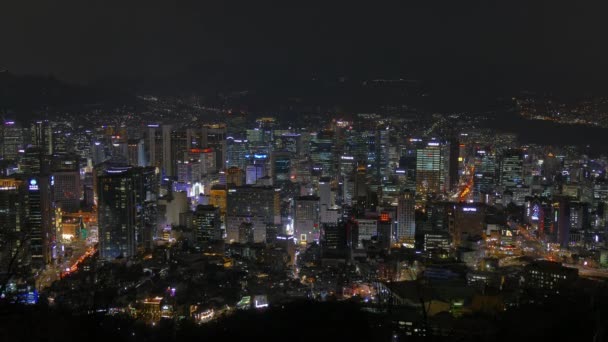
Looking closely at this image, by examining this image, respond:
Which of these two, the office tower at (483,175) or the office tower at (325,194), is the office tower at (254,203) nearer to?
the office tower at (325,194)

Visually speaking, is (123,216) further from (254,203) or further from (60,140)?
(60,140)

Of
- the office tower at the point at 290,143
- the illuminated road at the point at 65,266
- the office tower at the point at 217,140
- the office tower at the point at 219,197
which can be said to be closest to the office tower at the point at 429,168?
the office tower at the point at 290,143

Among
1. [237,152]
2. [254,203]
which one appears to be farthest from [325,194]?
[237,152]

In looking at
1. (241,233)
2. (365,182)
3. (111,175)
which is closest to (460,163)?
(365,182)

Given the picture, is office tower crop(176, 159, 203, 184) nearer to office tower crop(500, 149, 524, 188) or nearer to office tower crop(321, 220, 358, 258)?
office tower crop(321, 220, 358, 258)

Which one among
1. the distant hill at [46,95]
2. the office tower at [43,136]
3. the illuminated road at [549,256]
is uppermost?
the distant hill at [46,95]

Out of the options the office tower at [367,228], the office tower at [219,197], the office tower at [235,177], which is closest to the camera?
the office tower at [367,228]

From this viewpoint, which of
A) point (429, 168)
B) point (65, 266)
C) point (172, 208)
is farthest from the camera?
point (429, 168)
